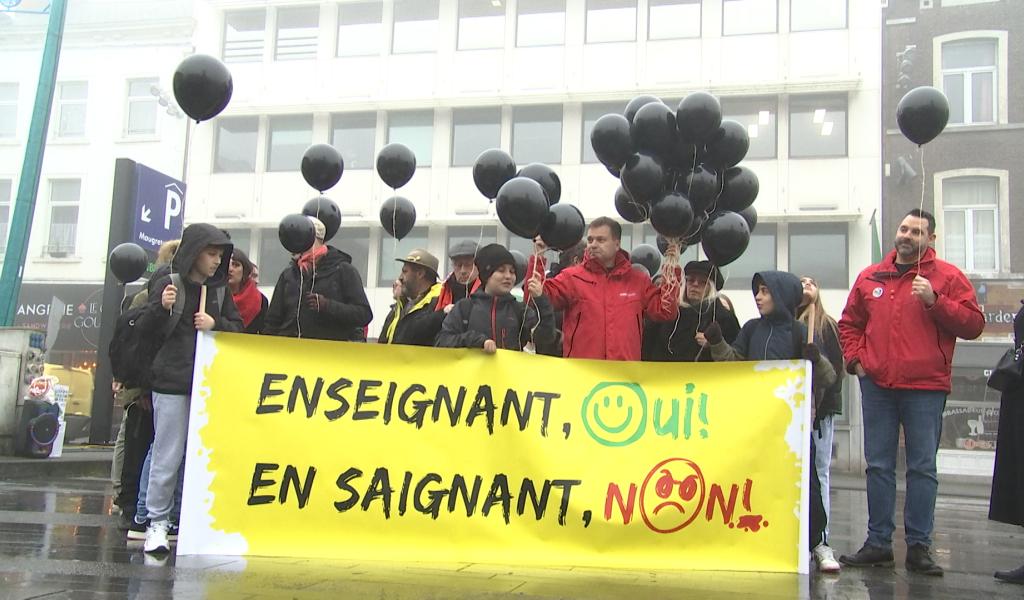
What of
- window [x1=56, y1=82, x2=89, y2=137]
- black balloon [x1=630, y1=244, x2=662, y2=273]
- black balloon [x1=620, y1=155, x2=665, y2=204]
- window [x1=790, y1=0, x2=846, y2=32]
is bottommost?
black balloon [x1=630, y1=244, x2=662, y2=273]

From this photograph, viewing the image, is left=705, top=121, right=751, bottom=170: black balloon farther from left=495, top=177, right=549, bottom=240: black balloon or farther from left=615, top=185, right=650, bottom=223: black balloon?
left=495, top=177, right=549, bottom=240: black balloon

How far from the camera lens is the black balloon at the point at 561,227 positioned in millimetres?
5902

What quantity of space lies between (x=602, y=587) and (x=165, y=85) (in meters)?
26.7

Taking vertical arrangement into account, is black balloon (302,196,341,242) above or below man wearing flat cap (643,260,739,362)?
above

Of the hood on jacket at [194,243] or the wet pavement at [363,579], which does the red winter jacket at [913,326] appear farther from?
the hood on jacket at [194,243]

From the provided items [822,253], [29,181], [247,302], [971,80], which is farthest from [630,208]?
[971,80]

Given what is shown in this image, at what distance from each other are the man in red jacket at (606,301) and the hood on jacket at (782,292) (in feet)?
1.87

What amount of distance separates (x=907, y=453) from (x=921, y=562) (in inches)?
24.0

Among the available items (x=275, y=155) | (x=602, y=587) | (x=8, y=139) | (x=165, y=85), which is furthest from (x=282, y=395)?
(x=8, y=139)

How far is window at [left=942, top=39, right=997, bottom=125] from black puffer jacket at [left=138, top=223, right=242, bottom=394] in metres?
20.7

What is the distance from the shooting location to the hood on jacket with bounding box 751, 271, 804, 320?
18.1 ft

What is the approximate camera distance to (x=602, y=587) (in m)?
4.38

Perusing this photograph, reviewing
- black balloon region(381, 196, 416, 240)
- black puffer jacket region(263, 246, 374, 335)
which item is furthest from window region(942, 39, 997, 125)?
black puffer jacket region(263, 246, 374, 335)

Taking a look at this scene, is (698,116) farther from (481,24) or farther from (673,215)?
(481,24)
